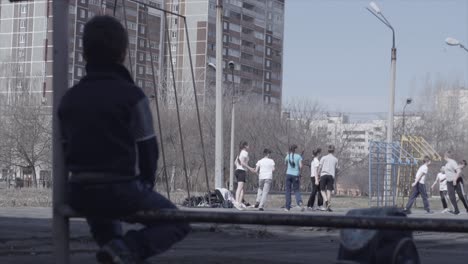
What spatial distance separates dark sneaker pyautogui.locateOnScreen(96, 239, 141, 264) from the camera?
4035mm

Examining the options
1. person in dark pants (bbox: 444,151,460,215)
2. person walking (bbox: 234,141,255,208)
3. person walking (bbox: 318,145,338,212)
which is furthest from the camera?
person in dark pants (bbox: 444,151,460,215)

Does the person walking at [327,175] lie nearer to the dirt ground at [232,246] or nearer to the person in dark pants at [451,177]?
the person in dark pants at [451,177]

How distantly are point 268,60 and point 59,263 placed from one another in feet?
438

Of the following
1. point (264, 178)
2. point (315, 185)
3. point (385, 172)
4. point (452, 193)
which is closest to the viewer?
point (264, 178)

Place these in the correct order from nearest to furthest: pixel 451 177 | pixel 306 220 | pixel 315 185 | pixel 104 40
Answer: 1. pixel 306 220
2. pixel 104 40
3. pixel 315 185
4. pixel 451 177

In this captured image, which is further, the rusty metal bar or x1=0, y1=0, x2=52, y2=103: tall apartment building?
x1=0, y1=0, x2=52, y2=103: tall apartment building

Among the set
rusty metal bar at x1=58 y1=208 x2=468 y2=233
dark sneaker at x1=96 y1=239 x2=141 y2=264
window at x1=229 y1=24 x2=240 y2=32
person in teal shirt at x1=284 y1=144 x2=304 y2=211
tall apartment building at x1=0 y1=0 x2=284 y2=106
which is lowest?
person in teal shirt at x1=284 y1=144 x2=304 y2=211

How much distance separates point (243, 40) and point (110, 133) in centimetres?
12557

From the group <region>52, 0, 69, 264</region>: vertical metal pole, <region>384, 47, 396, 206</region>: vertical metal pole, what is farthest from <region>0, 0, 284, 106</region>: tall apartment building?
<region>52, 0, 69, 264</region>: vertical metal pole

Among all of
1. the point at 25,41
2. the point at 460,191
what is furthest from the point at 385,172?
the point at 25,41

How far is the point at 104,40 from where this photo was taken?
14.3 ft

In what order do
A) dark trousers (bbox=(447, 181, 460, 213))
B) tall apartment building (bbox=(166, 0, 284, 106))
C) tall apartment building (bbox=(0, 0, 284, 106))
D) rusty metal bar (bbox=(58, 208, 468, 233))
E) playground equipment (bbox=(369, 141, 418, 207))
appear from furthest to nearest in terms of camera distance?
tall apartment building (bbox=(166, 0, 284, 106)) < tall apartment building (bbox=(0, 0, 284, 106)) < playground equipment (bbox=(369, 141, 418, 207)) < dark trousers (bbox=(447, 181, 460, 213)) < rusty metal bar (bbox=(58, 208, 468, 233))

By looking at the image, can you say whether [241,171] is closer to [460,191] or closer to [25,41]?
[460,191]

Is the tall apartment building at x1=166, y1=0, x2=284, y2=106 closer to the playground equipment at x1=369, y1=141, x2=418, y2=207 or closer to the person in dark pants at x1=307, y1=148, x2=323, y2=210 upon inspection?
the playground equipment at x1=369, y1=141, x2=418, y2=207
